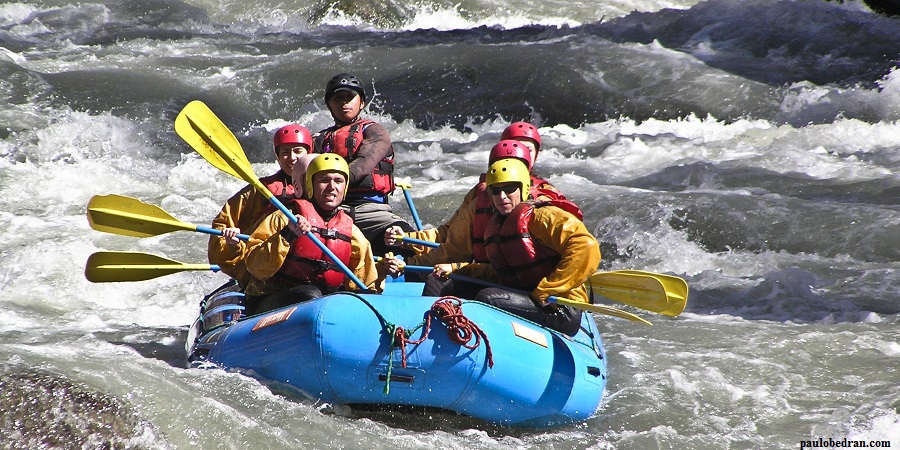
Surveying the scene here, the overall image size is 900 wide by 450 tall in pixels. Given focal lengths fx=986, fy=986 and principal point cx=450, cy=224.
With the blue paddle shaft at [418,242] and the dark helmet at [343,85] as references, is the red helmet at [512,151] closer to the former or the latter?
the blue paddle shaft at [418,242]

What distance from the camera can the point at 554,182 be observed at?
9250 mm

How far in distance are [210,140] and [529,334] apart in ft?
6.78

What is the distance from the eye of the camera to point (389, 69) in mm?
12453

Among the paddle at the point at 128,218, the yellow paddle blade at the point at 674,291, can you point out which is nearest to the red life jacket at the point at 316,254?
the paddle at the point at 128,218

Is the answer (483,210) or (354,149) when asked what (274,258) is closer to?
(483,210)

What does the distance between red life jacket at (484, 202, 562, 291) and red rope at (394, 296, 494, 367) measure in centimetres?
62

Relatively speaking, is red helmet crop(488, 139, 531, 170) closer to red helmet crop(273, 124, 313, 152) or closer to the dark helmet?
red helmet crop(273, 124, 313, 152)

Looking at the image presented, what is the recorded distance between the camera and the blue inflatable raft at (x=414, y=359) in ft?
13.3

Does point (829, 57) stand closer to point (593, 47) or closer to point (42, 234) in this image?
point (593, 47)

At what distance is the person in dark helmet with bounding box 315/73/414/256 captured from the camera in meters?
5.78

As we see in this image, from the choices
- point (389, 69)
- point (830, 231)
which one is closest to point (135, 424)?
point (830, 231)

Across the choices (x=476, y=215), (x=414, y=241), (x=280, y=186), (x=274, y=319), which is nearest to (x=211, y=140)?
(x=280, y=186)

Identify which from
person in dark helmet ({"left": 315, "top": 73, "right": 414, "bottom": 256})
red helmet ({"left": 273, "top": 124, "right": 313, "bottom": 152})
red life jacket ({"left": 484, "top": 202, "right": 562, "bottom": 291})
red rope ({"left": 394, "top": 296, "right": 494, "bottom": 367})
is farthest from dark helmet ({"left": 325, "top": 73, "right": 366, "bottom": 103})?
red rope ({"left": 394, "top": 296, "right": 494, "bottom": 367})

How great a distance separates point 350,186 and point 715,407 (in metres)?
2.41
